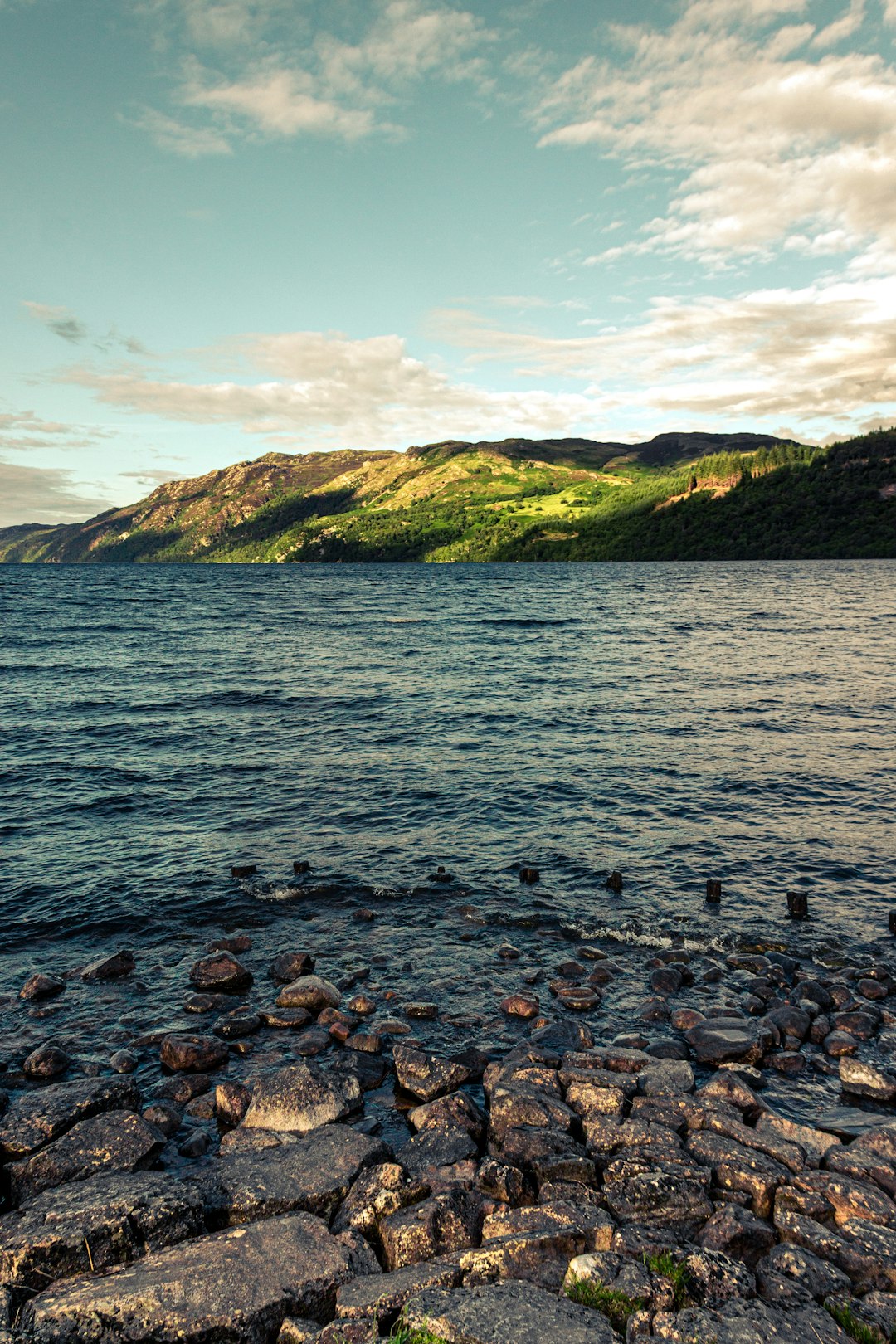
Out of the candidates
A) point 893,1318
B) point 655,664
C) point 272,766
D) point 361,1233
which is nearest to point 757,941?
point 893,1318

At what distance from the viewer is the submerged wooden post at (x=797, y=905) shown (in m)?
17.0

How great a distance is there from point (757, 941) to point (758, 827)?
740cm

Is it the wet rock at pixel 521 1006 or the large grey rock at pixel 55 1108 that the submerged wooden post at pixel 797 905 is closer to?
the wet rock at pixel 521 1006

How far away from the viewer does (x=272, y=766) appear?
28.7 metres

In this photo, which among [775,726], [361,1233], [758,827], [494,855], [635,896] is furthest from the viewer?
[775,726]

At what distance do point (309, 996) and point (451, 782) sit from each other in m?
14.1

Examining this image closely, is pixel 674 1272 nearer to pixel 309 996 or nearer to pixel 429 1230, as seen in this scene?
pixel 429 1230

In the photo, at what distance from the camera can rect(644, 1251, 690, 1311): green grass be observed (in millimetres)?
7039

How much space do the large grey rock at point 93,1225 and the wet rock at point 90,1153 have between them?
0.47 meters

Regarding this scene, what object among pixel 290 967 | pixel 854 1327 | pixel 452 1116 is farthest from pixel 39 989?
pixel 854 1327

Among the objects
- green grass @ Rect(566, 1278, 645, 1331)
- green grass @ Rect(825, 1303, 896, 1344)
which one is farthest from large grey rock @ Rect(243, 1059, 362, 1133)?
green grass @ Rect(825, 1303, 896, 1344)

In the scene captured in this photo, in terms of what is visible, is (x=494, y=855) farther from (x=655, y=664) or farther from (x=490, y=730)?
(x=655, y=664)

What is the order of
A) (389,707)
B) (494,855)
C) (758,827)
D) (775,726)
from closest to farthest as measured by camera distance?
1. (494,855)
2. (758,827)
3. (775,726)
4. (389,707)

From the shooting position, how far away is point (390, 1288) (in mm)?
7098
